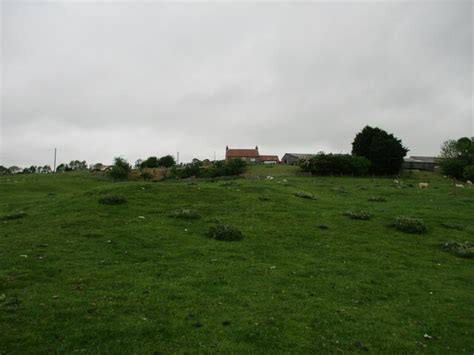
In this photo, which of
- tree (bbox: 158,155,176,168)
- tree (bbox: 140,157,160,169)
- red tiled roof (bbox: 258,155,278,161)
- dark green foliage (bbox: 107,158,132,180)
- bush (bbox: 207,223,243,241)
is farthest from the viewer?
red tiled roof (bbox: 258,155,278,161)

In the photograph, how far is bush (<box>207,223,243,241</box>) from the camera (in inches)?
706

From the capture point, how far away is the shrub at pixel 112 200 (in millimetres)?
24094

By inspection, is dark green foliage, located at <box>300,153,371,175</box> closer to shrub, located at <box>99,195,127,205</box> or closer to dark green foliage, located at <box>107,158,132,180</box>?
dark green foliage, located at <box>107,158,132,180</box>

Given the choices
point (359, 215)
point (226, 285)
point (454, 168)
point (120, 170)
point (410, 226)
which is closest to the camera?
point (226, 285)

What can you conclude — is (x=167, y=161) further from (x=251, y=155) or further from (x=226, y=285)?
(x=226, y=285)

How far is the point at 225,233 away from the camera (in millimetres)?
18125

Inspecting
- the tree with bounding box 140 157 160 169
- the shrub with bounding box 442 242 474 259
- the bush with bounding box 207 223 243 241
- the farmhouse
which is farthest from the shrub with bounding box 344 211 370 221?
the farmhouse

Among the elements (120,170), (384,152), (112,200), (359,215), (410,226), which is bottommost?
(410,226)

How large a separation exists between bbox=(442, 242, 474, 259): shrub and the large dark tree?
217 ft

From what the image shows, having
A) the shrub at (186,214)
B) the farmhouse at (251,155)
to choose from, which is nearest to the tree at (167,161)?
the farmhouse at (251,155)

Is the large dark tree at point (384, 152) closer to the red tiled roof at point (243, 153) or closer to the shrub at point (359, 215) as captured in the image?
the shrub at point (359, 215)

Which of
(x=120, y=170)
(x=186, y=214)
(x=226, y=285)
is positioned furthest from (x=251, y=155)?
(x=226, y=285)

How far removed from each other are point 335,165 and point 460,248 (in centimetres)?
5534

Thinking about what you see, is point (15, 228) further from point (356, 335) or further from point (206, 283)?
point (356, 335)
